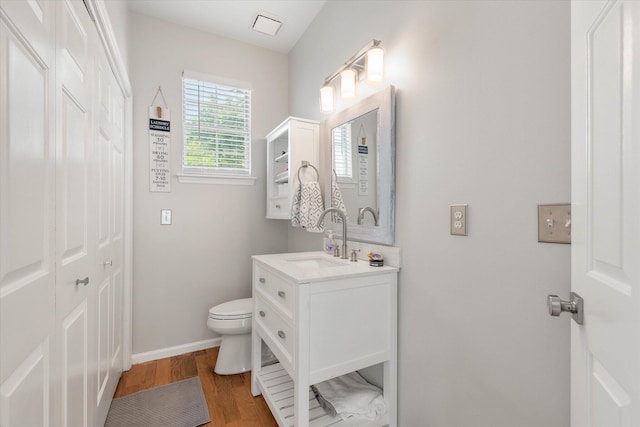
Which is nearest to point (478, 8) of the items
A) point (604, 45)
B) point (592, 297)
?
point (604, 45)

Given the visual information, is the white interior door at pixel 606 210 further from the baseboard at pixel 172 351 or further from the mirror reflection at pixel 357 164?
the baseboard at pixel 172 351

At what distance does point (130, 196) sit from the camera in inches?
84.3

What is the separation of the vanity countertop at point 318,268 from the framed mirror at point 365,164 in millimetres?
167

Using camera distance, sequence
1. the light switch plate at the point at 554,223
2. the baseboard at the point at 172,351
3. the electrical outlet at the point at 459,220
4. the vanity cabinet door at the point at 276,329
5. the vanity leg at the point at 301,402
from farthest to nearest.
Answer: the baseboard at the point at 172,351
the vanity cabinet door at the point at 276,329
the vanity leg at the point at 301,402
the electrical outlet at the point at 459,220
the light switch plate at the point at 554,223

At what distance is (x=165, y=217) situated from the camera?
7.70 ft

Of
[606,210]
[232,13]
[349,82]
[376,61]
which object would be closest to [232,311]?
[349,82]

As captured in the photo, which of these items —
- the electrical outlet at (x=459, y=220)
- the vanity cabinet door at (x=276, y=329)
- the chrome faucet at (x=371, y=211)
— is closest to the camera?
the electrical outlet at (x=459, y=220)

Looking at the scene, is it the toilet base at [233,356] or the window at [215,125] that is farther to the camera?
the window at [215,125]

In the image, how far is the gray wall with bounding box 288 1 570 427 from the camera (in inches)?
34.9

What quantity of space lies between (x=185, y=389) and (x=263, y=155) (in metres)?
1.94

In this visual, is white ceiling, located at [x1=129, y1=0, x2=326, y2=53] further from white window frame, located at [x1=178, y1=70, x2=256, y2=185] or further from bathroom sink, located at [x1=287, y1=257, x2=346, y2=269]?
bathroom sink, located at [x1=287, y1=257, x2=346, y2=269]

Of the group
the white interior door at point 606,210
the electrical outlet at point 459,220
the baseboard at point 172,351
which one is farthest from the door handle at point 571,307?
the baseboard at point 172,351

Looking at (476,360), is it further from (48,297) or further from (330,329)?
(48,297)

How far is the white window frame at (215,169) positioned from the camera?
7.93ft
